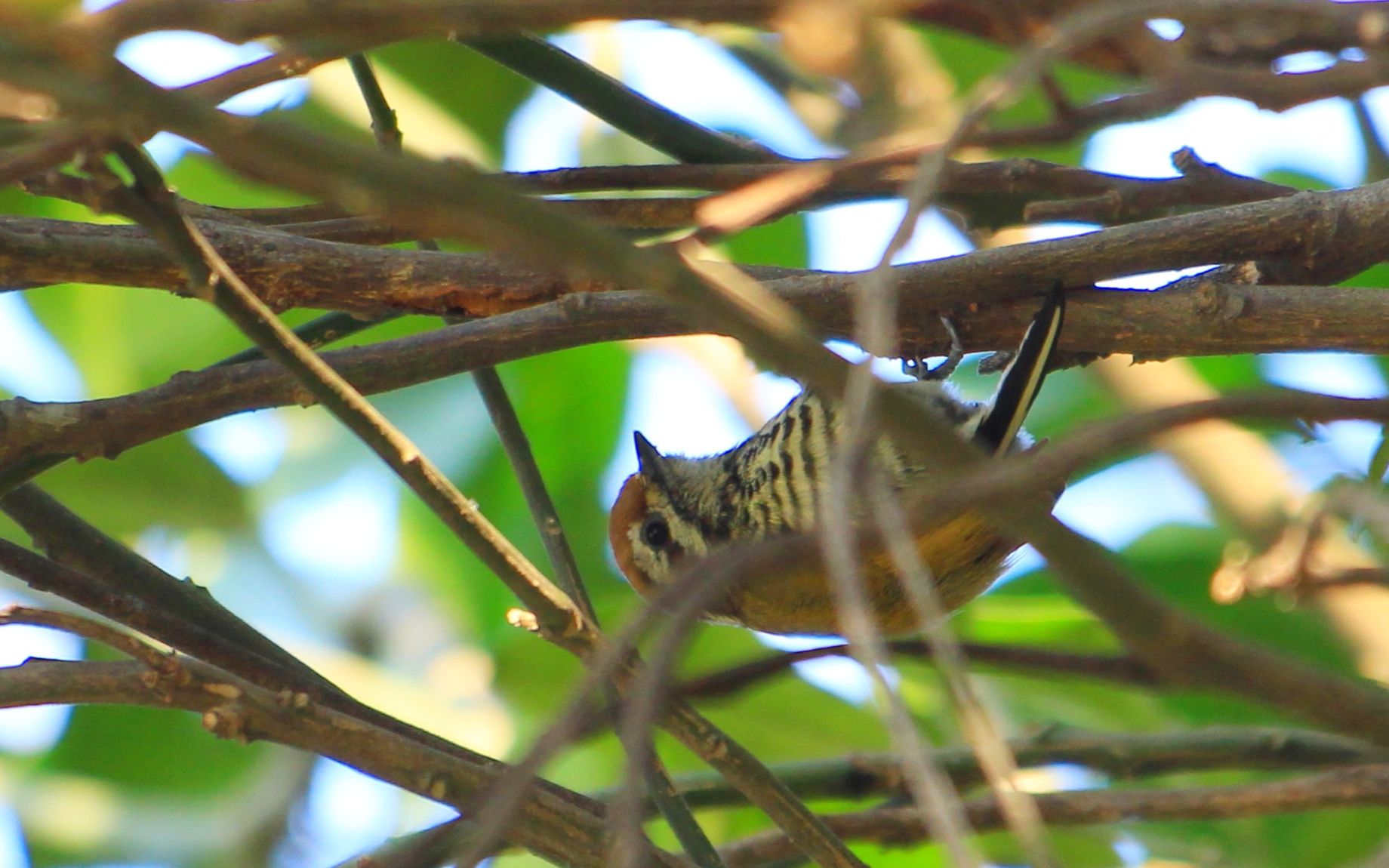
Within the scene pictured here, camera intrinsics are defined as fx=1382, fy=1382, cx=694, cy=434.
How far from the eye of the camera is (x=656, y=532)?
11.8ft

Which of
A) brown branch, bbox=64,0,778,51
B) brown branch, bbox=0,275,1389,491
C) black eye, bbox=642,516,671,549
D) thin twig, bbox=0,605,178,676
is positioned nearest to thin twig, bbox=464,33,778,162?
brown branch, bbox=0,275,1389,491

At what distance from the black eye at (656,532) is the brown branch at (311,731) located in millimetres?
2038

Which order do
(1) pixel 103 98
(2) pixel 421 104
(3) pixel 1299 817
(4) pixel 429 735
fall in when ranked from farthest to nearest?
(2) pixel 421 104 < (3) pixel 1299 817 < (4) pixel 429 735 < (1) pixel 103 98

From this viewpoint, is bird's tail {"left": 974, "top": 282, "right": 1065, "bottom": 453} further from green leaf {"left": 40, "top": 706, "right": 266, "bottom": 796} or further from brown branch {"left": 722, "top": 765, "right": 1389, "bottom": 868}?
green leaf {"left": 40, "top": 706, "right": 266, "bottom": 796}

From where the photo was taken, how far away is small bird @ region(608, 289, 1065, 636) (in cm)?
283

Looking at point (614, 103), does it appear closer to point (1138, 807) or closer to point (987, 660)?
point (987, 660)

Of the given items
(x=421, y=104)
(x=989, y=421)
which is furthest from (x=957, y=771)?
(x=421, y=104)

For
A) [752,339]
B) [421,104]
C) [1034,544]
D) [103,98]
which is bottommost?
[1034,544]

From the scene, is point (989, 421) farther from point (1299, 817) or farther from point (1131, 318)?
point (1299, 817)

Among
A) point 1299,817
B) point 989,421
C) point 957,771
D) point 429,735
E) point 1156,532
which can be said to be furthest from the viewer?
point 1156,532

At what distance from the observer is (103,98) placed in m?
0.74

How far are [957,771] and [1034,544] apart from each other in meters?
1.55

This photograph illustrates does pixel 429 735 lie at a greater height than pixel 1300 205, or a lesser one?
lesser

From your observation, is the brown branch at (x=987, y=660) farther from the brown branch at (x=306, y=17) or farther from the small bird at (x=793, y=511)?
the small bird at (x=793, y=511)
